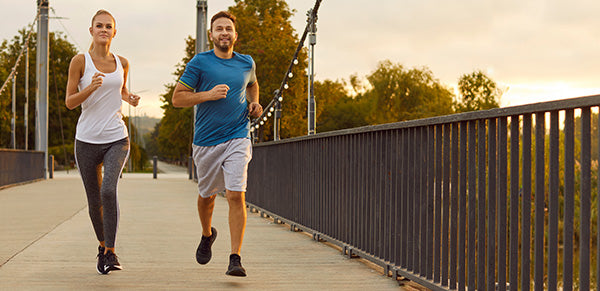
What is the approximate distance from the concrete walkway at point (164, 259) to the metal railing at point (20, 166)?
10.3 metres

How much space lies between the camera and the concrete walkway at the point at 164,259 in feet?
18.5

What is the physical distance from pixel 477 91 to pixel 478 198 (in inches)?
3053

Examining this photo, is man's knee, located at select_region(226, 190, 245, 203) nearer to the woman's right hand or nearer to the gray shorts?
the gray shorts

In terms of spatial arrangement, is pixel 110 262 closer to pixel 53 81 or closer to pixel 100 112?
pixel 100 112

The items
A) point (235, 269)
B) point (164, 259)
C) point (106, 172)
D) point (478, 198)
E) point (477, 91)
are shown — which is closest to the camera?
point (478, 198)

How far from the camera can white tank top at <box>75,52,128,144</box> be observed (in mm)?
6027

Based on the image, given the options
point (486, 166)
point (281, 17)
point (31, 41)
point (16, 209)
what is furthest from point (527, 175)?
point (31, 41)

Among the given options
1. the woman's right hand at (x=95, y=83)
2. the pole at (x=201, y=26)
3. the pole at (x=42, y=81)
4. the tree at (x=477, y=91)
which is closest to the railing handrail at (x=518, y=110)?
the woman's right hand at (x=95, y=83)

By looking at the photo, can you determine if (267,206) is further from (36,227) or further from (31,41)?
(31,41)

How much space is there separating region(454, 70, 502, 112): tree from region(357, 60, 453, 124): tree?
3.32m

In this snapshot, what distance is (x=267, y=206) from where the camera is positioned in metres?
11.8

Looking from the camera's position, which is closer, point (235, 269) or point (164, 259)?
point (235, 269)

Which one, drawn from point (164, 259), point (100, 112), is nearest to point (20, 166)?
point (164, 259)

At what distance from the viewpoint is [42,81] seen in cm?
3080
